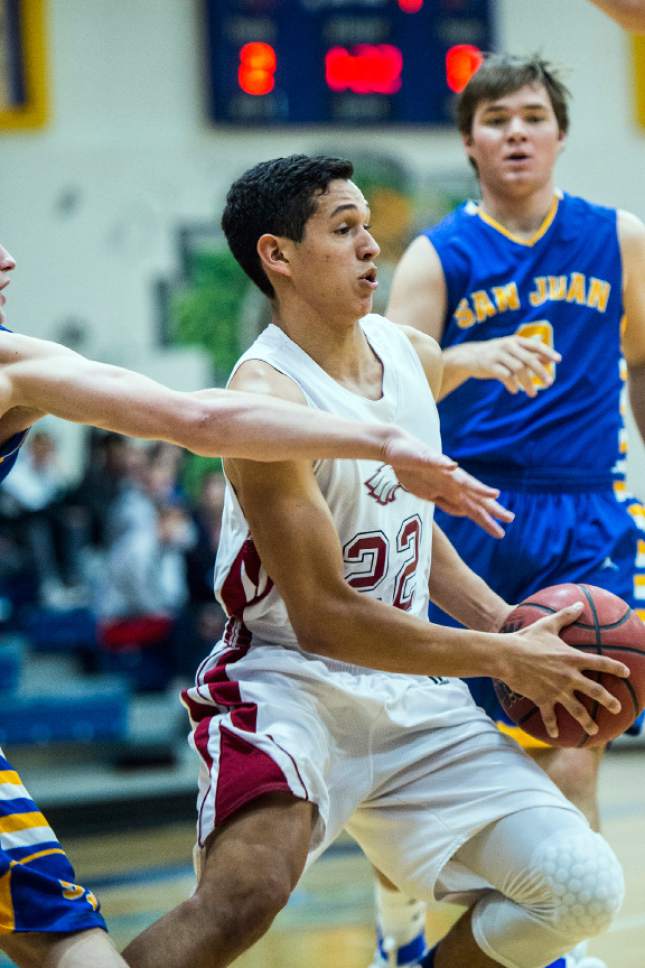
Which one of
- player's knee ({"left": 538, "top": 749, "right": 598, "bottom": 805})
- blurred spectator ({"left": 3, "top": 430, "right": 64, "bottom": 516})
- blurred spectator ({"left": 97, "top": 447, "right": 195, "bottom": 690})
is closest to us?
player's knee ({"left": 538, "top": 749, "right": 598, "bottom": 805})

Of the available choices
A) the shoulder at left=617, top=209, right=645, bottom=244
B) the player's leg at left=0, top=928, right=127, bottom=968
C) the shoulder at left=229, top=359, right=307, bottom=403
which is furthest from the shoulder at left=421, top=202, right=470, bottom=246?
the player's leg at left=0, top=928, right=127, bottom=968

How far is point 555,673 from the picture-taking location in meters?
3.42

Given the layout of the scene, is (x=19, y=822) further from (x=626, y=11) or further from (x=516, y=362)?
(x=626, y=11)

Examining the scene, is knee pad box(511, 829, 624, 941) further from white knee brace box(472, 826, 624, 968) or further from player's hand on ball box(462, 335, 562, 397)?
player's hand on ball box(462, 335, 562, 397)

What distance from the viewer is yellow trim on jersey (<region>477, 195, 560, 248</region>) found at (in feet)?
15.8

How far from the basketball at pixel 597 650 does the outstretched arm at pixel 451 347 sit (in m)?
0.62

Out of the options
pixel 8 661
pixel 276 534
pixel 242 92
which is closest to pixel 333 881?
pixel 8 661

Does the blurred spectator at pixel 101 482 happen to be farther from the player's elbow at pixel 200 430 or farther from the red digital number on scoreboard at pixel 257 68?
the player's elbow at pixel 200 430

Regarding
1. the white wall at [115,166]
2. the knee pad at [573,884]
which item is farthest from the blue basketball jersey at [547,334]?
the white wall at [115,166]

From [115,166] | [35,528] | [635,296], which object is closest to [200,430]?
[635,296]

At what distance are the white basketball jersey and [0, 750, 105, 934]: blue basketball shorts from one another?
0.72m

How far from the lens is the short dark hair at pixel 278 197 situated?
3.71 metres

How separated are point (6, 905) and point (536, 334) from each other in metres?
2.42

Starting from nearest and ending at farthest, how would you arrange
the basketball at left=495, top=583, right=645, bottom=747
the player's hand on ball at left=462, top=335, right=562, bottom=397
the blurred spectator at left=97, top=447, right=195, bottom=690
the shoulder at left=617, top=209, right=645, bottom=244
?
the basketball at left=495, top=583, right=645, bottom=747 < the player's hand on ball at left=462, top=335, right=562, bottom=397 < the shoulder at left=617, top=209, right=645, bottom=244 < the blurred spectator at left=97, top=447, right=195, bottom=690
